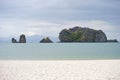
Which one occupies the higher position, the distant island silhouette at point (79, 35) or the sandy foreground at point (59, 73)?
the distant island silhouette at point (79, 35)

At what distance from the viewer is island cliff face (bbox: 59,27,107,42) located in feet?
522

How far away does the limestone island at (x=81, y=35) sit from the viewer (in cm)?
15900

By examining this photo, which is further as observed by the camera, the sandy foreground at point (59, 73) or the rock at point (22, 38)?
the rock at point (22, 38)

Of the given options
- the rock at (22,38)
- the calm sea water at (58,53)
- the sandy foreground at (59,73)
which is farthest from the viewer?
the rock at (22,38)

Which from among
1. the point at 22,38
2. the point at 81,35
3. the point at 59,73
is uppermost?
the point at 81,35

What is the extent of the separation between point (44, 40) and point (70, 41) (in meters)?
19.4

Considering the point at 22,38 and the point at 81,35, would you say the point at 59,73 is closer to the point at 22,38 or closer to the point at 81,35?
the point at 22,38

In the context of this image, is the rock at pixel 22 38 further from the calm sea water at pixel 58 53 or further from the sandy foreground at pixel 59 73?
the sandy foreground at pixel 59 73

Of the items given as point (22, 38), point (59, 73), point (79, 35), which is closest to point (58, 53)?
point (59, 73)

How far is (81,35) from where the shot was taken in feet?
541

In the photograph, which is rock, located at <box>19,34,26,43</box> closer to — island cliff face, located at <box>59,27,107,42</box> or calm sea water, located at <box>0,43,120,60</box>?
island cliff face, located at <box>59,27,107,42</box>

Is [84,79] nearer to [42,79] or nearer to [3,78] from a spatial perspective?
[42,79]

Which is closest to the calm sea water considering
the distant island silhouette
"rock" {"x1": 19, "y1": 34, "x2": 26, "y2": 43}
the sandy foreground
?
the sandy foreground

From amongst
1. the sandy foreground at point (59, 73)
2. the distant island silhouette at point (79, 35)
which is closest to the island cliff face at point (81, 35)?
the distant island silhouette at point (79, 35)
